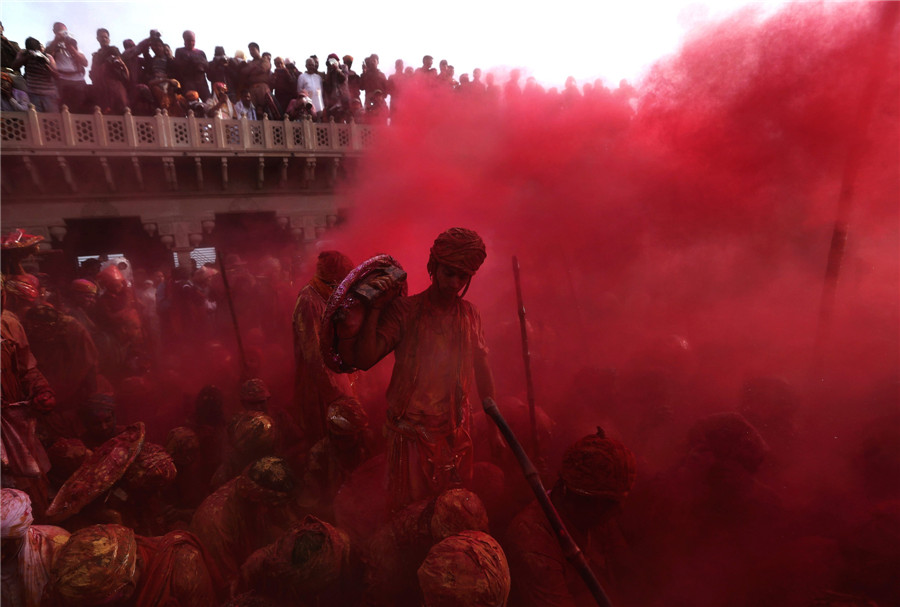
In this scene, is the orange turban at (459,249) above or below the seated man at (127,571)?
above

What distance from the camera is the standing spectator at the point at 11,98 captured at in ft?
35.4

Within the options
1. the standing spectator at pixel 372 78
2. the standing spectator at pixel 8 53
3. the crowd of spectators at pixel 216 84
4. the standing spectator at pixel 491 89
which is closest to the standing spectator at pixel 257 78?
the crowd of spectators at pixel 216 84

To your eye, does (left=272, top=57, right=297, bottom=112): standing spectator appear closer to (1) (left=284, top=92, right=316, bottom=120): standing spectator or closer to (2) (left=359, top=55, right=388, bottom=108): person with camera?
(1) (left=284, top=92, right=316, bottom=120): standing spectator

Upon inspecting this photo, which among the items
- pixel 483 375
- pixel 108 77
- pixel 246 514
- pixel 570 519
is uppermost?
pixel 108 77

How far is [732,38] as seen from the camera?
710 cm

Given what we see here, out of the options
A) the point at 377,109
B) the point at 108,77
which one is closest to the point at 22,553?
the point at 108,77

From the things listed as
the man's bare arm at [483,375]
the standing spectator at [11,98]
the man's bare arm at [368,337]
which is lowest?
the man's bare arm at [483,375]

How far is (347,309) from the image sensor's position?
8.70 ft

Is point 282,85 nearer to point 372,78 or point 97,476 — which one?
point 372,78

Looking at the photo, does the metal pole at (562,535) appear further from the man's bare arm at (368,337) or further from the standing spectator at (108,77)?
the standing spectator at (108,77)

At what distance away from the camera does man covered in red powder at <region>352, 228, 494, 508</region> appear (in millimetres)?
2977

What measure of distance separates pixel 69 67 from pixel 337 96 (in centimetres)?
635

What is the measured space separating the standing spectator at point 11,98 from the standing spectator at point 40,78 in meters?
0.16

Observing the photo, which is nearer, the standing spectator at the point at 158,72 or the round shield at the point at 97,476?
the round shield at the point at 97,476
